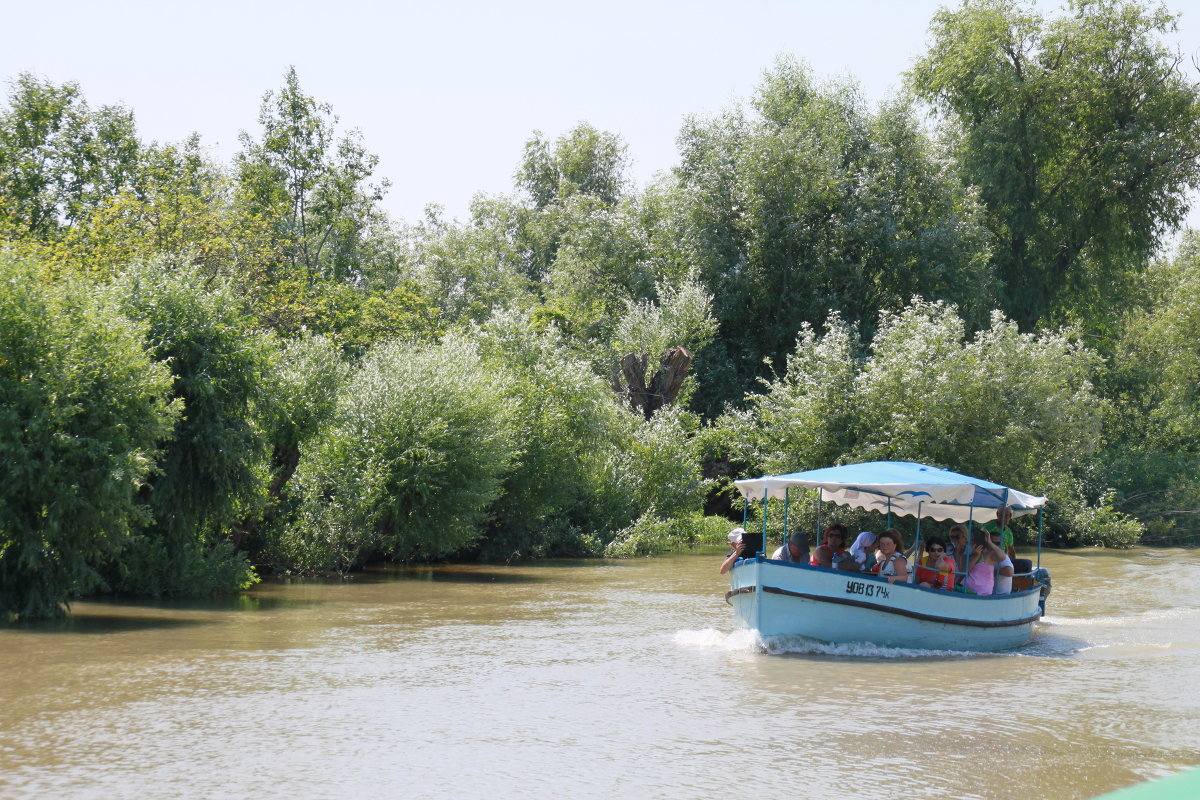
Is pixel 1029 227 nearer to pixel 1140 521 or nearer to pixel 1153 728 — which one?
pixel 1140 521

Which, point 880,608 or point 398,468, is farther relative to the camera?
point 398,468

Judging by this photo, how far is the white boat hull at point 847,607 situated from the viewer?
1684 centimetres

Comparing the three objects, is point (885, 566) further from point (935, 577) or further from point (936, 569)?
point (936, 569)

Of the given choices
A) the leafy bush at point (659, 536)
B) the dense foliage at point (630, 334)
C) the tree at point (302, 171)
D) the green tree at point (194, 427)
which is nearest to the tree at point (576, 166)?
the dense foliage at point (630, 334)

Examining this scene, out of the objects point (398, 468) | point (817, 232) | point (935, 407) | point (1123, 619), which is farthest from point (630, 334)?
point (1123, 619)

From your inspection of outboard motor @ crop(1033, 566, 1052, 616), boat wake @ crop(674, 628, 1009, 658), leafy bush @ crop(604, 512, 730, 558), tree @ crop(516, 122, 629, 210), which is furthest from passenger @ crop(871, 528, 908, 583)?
tree @ crop(516, 122, 629, 210)

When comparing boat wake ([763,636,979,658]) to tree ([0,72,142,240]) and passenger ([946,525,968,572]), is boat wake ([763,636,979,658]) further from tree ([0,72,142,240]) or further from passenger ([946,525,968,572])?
tree ([0,72,142,240])

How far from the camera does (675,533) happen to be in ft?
122

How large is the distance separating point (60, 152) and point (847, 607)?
125 ft

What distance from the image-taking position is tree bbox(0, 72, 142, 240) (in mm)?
43031

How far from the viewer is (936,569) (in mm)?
18484

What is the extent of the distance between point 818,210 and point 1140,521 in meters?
16.6

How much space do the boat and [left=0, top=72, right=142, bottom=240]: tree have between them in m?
33.4

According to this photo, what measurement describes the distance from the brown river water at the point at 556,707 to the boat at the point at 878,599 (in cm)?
33
